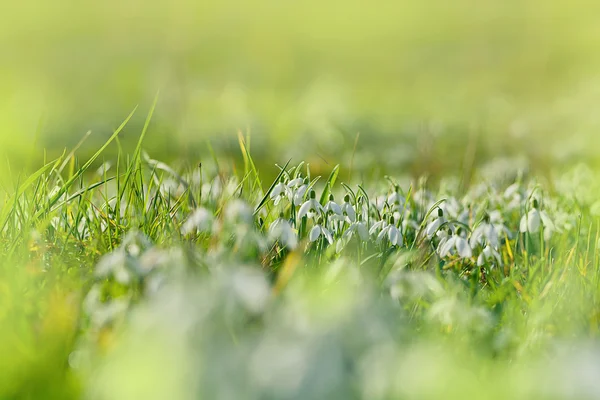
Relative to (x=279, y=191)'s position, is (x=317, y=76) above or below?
below

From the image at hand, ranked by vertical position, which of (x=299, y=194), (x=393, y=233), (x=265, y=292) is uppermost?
(x=265, y=292)

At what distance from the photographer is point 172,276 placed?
169 centimetres

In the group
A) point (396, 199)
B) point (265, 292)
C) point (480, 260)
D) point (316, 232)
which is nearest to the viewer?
point (265, 292)

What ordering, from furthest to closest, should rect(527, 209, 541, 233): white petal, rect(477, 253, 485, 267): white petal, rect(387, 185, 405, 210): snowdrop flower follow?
rect(387, 185, 405, 210): snowdrop flower < rect(477, 253, 485, 267): white petal < rect(527, 209, 541, 233): white petal

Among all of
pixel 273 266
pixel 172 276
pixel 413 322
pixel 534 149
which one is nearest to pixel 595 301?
pixel 413 322

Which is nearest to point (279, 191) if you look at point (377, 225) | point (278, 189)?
point (278, 189)

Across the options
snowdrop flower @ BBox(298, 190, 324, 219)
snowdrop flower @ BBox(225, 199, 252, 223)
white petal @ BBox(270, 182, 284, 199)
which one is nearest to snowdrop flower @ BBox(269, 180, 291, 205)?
white petal @ BBox(270, 182, 284, 199)

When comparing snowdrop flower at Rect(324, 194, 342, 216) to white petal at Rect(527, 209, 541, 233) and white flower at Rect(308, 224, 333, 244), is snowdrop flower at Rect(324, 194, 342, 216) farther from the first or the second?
white petal at Rect(527, 209, 541, 233)

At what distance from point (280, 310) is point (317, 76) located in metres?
15.7

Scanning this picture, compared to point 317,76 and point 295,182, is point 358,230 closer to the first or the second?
point 295,182

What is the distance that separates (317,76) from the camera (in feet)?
55.4

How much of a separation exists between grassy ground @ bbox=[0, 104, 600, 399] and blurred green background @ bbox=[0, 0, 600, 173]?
3.27ft

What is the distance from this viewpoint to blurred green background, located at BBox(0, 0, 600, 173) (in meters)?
9.62

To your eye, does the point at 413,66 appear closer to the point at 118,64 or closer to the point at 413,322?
the point at 118,64
